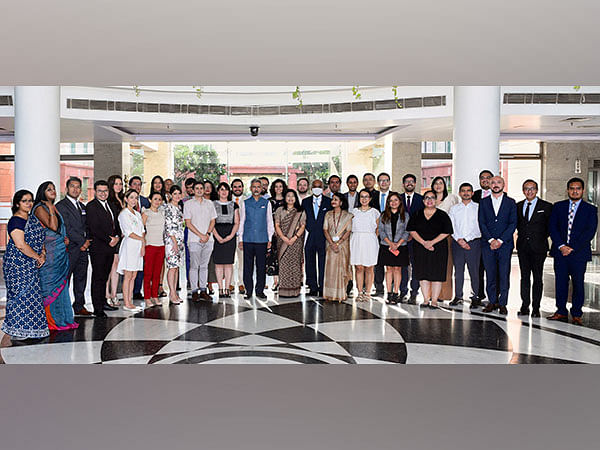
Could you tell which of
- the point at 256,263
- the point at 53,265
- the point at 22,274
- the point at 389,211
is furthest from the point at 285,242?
the point at 22,274

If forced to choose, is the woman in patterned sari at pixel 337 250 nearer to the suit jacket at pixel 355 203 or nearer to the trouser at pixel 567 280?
the suit jacket at pixel 355 203

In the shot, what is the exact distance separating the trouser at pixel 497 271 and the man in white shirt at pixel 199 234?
129 inches

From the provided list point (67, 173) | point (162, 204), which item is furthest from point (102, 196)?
point (67, 173)

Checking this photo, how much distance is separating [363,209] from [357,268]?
0.74 meters

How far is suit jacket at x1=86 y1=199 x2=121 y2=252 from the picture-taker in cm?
627

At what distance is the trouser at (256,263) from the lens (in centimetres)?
738

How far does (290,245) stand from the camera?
734 cm

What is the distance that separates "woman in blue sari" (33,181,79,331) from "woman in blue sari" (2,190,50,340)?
193 millimetres

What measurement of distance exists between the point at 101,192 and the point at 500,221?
4.40 m

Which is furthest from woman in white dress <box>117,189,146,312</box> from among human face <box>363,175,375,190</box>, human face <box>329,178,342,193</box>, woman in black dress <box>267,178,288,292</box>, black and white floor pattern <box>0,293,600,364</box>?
human face <box>363,175,375,190</box>

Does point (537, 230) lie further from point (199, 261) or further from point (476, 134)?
point (199, 261)

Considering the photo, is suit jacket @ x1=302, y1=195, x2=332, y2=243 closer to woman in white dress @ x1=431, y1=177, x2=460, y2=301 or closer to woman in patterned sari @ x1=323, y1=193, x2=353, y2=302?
woman in patterned sari @ x1=323, y1=193, x2=353, y2=302
